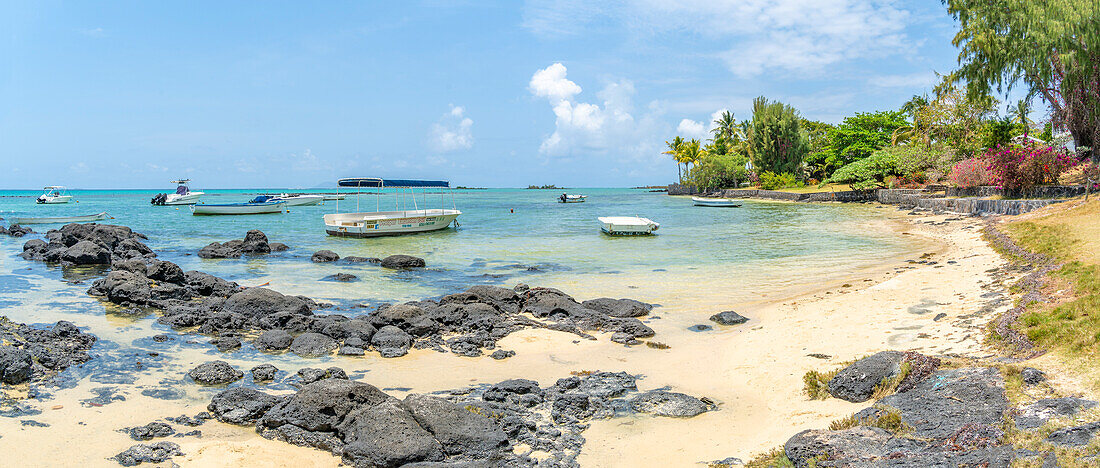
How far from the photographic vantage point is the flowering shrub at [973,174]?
33969mm

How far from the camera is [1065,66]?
2762 centimetres

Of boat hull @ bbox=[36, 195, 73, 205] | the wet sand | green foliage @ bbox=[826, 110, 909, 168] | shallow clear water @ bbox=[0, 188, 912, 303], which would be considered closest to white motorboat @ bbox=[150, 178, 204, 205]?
boat hull @ bbox=[36, 195, 73, 205]

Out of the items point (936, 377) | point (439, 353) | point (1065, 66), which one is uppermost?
point (1065, 66)

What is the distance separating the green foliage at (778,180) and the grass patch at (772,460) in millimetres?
81118

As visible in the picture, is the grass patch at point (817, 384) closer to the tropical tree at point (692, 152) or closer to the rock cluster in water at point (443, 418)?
the rock cluster in water at point (443, 418)

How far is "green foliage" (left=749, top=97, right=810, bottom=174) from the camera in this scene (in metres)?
80.0

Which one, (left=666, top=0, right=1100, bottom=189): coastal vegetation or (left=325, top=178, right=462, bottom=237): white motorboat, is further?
(left=325, top=178, right=462, bottom=237): white motorboat

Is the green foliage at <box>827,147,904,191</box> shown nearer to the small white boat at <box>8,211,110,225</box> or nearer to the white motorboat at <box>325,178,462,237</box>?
the white motorboat at <box>325,178,462,237</box>

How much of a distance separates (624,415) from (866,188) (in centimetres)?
6105

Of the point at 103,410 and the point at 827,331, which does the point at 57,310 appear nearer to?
the point at 103,410

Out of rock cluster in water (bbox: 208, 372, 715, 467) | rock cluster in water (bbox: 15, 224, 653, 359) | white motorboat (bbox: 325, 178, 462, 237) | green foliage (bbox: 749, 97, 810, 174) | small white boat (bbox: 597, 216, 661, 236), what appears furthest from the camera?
green foliage (bbox: 749, 97, 810, 174)

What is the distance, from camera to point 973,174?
35281 mm

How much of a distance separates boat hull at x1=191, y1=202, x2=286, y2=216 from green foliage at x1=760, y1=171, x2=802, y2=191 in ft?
201

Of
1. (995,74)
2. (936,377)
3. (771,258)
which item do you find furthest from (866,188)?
(936,377)
